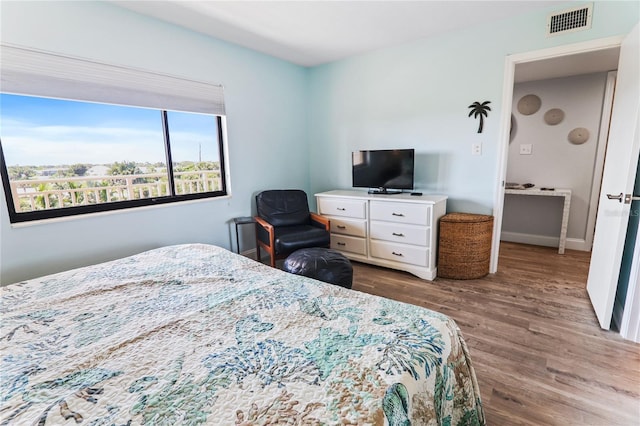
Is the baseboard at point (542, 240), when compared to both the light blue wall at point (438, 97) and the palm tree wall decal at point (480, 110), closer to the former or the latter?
the light blue wall at point (438, 97)

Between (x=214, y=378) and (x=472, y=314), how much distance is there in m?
2.14

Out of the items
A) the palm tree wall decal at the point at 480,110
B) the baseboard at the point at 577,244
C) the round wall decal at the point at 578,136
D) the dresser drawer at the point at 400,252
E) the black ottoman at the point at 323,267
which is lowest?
the baseboard at the point at 577,244

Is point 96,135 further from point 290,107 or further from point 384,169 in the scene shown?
point 384,169

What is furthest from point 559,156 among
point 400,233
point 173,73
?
point 173,73

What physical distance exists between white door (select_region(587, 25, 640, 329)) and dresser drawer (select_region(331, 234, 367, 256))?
1973mm

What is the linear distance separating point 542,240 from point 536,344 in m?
2.60

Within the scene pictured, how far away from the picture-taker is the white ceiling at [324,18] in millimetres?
2400

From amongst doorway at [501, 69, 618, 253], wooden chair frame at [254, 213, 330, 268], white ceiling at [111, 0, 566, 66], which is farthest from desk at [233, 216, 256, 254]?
doorway at [501, 69, 618, 253]

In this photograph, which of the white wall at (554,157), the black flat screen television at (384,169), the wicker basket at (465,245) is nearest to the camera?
the wicker basket at (465,245)

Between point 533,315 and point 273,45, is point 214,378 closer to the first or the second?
point 533,315

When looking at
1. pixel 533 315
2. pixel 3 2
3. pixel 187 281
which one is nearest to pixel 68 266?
pixel 187 281

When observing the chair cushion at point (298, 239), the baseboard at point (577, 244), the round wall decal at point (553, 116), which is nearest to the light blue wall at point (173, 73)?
the chair cushion at point (298, 239)

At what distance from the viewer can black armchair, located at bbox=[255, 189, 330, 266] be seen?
9.79ft

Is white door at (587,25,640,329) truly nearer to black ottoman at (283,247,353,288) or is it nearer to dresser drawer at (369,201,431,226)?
dresser drawer at (369,201,431,226)
